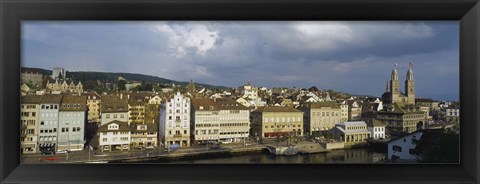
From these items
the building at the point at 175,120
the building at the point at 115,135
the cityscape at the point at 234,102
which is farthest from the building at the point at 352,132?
the building at the point at 115,135

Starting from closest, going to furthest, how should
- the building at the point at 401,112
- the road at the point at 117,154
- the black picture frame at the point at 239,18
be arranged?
the black picture frame at the point at 239,18
the road at the point at 117,154
the building at the point at 401,112

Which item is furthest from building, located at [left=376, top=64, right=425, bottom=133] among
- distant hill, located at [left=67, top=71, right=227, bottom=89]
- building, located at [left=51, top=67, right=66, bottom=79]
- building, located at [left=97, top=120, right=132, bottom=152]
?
building, located at [left=51, top=67, right=66, bottom=79]

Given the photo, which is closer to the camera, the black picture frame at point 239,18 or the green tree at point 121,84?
the black picture frame at point 239,18

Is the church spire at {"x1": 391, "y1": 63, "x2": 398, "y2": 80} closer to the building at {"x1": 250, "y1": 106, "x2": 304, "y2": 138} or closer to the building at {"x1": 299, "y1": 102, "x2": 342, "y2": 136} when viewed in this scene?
the building at {"x1": 299, "y1": 102, "x2": 342, "y2": 136}

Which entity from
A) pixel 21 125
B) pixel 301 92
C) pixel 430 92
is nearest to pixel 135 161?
pixel 21 125

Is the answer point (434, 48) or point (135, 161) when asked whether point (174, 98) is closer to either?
point (135, 161)

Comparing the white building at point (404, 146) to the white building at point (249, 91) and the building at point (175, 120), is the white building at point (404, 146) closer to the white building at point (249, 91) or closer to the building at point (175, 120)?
the white building at point (249, 91)
